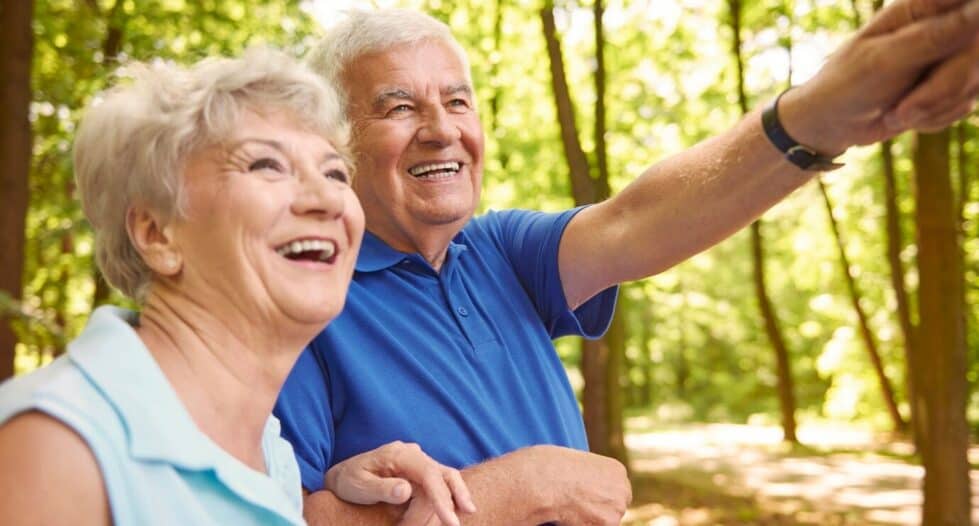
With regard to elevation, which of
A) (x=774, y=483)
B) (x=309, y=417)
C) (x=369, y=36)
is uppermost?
(x=369, y=36)

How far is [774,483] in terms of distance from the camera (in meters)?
11.5

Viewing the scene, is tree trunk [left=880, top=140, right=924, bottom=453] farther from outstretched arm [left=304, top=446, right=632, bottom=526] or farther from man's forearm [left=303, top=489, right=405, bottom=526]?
man's forearm [left=303, top=489, right=405, bottom=526]

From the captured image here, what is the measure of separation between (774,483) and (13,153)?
9142 millimetres

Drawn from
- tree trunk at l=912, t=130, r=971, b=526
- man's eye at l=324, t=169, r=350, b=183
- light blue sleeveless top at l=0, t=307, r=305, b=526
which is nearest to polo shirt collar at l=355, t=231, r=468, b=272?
man's eye at l=324, t=169, r=350, b=183

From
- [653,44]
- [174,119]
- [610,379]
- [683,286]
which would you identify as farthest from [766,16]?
[174,119]

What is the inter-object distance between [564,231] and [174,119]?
1101 millimetres

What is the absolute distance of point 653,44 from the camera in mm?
13938

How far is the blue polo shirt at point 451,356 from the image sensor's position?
212 cm

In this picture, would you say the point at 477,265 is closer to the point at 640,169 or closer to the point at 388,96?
the point at 388,96

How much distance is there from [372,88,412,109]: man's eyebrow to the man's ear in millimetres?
871

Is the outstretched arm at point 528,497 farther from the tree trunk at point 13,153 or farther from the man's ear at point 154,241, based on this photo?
the tree trunk at point 13,153

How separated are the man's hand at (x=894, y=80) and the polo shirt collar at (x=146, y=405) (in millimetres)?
1181

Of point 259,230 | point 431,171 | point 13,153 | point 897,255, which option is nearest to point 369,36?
point 431,171

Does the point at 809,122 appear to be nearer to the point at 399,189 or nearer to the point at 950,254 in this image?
the point at 399,189
